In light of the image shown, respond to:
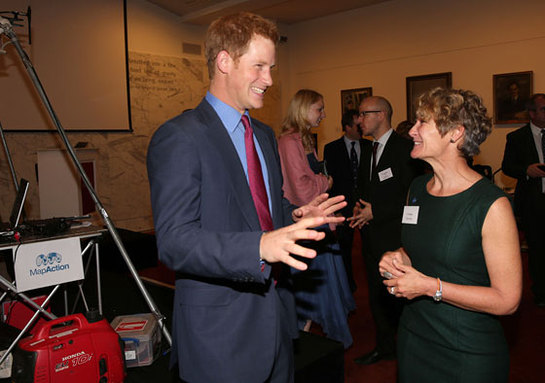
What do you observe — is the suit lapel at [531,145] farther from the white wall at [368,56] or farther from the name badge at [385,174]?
the white wall at [368,56]

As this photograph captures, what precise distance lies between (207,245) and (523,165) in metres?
4.30

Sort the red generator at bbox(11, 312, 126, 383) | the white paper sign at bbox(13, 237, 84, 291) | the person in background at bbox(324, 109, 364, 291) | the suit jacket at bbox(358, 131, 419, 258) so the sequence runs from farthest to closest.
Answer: the person in background at bbox(324, 109, 364, 291) → the suit jacket at bbox(358, 131, 419, 258) → the white paper sign at bbox(13, 237, 84, 291) → the red generator at bbox(11, 312, 126, 383)

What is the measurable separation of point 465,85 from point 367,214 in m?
5.60

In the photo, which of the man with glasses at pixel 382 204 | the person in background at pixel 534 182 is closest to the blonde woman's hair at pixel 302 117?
the man with glasses at pixel 382 204

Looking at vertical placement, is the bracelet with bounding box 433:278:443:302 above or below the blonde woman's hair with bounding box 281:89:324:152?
below

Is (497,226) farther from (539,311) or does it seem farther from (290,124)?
(539,311)

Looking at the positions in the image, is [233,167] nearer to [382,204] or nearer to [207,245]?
[207,245]

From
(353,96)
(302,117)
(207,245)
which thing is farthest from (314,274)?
(353,96)

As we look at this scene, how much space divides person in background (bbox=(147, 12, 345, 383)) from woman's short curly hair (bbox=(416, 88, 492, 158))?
A: 2.04ft

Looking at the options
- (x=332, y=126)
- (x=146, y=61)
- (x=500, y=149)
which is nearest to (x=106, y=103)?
(x=146, y=61)

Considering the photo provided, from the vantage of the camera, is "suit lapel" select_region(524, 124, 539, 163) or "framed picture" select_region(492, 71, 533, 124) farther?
"framed picture" select_region(492, 71, 533, 124)

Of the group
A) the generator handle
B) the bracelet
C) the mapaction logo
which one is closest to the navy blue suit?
the bracelet

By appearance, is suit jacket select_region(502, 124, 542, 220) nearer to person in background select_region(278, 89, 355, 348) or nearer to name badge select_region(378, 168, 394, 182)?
name badge select_region(378, 168, 394, 182)

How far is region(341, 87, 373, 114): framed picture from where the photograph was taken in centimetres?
884
